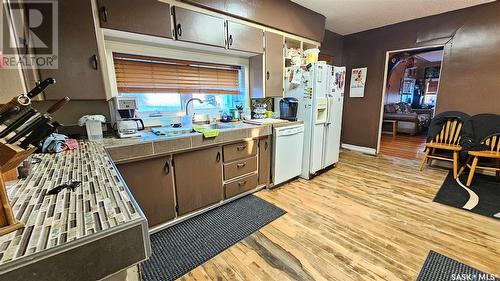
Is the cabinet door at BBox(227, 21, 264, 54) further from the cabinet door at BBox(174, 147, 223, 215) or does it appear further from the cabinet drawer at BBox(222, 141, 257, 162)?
the cabinet door at BBox(174, 147, 223, 215)

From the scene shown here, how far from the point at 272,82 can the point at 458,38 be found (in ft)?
10.0

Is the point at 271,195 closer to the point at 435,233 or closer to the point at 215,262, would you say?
the point at 215,262

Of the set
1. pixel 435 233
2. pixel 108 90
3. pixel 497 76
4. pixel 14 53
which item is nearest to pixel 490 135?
pixel 497 76

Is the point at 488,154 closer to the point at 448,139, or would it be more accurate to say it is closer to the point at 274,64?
the point at 448,139

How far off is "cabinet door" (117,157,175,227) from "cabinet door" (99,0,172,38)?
3.69ft

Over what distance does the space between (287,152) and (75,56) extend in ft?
7.74

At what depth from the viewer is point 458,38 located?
127 inches

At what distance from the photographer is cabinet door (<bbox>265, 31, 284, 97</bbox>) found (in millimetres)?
2754

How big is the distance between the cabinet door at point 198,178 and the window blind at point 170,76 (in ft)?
2.94

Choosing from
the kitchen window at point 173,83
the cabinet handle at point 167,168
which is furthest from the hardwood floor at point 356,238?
the kitchen window at point 173,83

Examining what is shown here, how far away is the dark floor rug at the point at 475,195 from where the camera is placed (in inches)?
88.3

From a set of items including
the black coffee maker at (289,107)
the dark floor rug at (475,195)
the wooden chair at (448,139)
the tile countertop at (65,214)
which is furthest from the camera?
the wooden chair at (448,139)

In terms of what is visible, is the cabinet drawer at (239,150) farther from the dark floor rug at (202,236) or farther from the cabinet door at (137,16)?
the cabinet door at (137,16)

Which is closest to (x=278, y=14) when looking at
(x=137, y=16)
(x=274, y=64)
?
(x=274, y=64)
